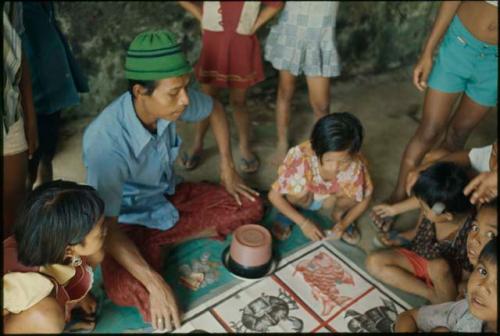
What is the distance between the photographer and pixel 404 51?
371 cm

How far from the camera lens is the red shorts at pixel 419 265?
1.88 m

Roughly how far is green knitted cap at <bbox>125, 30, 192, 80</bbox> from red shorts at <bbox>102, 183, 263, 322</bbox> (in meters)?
0.60

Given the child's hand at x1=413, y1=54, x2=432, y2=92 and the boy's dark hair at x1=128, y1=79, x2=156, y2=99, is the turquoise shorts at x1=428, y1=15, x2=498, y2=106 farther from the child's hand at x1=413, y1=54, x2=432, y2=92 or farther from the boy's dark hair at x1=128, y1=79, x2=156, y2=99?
the boy's dark hair at x1=128, y1=79, x2=156, y2=99

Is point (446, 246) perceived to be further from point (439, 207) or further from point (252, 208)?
point (252, 208)

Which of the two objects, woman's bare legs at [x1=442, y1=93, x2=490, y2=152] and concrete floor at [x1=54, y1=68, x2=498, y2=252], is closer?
woman's bare legs at [x1=442, y1=93, x2=490, y2=152]

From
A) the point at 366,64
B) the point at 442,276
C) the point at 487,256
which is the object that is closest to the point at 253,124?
the point at 366,64

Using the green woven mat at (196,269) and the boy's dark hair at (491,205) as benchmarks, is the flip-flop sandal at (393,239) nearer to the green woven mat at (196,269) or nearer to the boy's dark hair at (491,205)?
the green woven mat at (196,269)

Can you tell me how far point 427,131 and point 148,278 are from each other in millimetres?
1270

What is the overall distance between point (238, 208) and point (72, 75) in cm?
83

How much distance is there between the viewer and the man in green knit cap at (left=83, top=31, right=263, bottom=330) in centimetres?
158

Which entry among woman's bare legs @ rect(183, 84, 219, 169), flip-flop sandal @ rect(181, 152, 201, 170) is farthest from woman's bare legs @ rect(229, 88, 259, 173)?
flip-flop sandal @ rect(181, 152, 201, 170)

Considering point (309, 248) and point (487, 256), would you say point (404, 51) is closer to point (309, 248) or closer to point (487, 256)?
point (309, 248)

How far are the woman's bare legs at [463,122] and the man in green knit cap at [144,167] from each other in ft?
3.46

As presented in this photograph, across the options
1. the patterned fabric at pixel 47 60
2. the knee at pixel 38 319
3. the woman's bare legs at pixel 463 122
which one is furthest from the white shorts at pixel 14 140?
the woman's bare legs at pixel 463 122
